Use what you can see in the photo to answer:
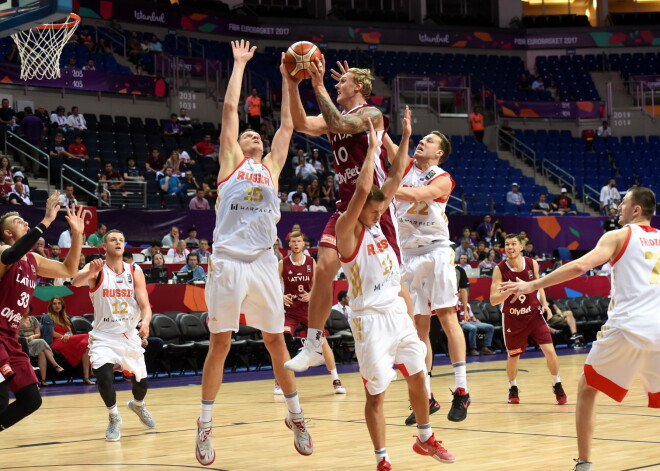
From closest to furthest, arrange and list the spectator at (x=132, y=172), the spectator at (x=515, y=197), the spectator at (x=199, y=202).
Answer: the spectator at (x=199, y=202) → the spectator at (x=132, y=172) → the spectator at (x=515, y=197)

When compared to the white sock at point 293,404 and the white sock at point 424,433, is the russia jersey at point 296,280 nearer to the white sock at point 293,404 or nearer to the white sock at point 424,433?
the white sock at point 293,404

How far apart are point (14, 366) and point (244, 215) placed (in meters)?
2.05

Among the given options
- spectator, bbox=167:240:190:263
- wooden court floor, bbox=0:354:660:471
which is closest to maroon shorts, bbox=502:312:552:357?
wooden court floor, bbox=0:354:660:471

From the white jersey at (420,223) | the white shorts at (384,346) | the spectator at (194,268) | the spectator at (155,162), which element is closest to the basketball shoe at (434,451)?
the white shorts at (384,346)

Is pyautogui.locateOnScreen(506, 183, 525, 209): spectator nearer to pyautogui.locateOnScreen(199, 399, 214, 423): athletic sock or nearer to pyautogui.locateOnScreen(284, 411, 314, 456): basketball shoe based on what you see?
pyautogui.locateOnScreen(284, 411, 314, 456): basketball shoe

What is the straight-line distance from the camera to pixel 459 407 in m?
8.12

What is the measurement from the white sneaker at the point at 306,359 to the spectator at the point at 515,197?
759 inches

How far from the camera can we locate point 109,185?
19.0 metres

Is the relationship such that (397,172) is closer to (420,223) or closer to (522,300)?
(420,223)

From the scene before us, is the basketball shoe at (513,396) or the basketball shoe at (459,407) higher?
the basketball shoe at (459,407)

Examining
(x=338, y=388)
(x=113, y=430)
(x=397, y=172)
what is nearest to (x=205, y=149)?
(x=338, y=388)

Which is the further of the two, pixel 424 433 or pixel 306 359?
pixel 306 359

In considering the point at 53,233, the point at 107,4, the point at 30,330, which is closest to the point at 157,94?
the point at 107,4

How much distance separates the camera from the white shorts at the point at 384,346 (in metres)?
5.85
